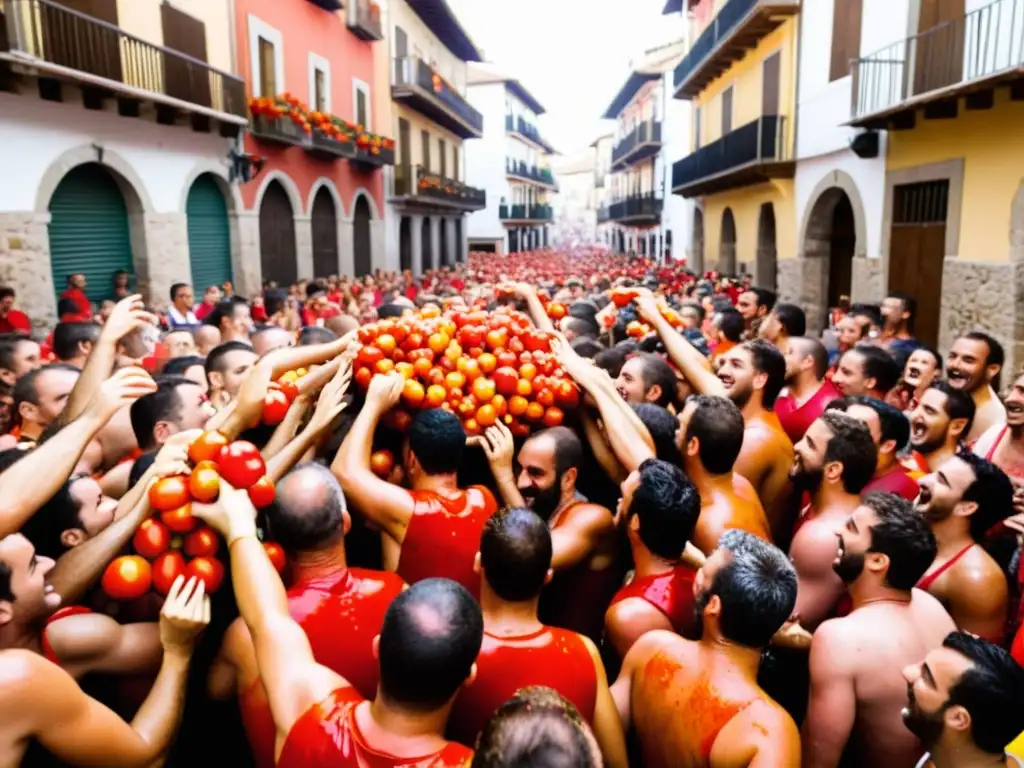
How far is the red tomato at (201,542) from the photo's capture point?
2377 mm

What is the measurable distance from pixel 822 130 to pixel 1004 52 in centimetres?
529

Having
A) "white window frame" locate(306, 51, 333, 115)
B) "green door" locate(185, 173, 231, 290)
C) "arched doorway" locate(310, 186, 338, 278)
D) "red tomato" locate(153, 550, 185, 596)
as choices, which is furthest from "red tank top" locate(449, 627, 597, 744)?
"white window frame" locate(306, 51, 333, 115)

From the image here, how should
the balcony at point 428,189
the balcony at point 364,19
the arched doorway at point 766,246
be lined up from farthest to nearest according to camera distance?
the balcony at point 428,189 → the balcony at point 364,19 → the arched doorway at point 766,246

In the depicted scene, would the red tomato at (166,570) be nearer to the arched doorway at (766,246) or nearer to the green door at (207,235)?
the green door at (207,235)

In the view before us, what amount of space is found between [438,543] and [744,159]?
16.4 metres

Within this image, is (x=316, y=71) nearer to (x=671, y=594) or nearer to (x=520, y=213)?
(x=671, y=594)

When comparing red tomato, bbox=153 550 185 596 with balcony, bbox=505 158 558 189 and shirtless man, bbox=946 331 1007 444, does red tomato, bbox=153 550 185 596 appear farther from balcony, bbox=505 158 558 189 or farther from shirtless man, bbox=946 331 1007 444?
balcony, bbox=505 158 558 189

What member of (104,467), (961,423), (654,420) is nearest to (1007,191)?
(961,423)

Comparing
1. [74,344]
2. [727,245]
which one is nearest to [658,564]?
[74,344]

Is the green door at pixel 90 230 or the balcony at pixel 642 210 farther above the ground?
the balcony at pixel 642 210

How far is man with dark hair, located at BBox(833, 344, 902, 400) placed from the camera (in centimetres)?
488

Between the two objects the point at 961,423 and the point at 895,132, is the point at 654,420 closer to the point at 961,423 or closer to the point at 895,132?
the point at 961,423

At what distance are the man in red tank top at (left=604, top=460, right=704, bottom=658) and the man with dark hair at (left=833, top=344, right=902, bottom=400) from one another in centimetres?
263

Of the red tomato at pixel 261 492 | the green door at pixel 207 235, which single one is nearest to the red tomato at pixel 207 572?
the red tomato at pixel 261 492
